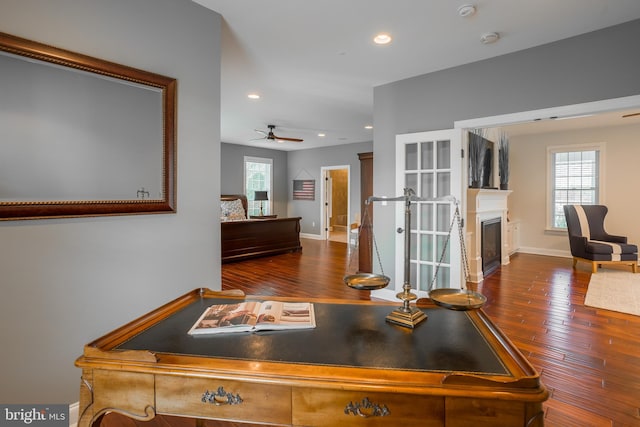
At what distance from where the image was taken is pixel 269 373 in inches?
34.5

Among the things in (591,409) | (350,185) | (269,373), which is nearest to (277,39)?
(269,373)

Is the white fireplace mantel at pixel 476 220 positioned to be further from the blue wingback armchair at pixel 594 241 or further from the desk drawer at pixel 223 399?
the desk drawer at pixel 223 399

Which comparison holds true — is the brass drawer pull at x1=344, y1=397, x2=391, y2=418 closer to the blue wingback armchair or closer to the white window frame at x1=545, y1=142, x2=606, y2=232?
the blue wingback armchair

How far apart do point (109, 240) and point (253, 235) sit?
4.73m

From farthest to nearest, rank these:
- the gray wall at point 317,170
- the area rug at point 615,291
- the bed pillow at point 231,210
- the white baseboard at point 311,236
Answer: the white baseboard at point 311,236
the gray wall at point 317,170
the bed pillow at point 231,210
the area rug at point 615,291

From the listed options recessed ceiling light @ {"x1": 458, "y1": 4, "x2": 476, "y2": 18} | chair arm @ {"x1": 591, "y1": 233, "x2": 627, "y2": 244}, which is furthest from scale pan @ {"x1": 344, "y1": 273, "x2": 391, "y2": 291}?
chair arm @ {"x1": 591, "y1": 233, "x2": 627, "y2": 244}

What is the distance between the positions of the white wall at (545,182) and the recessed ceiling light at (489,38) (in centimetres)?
504

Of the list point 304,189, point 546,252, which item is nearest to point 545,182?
point 546,252

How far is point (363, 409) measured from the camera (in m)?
0.85

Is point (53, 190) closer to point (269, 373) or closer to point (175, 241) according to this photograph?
point (175, 241)

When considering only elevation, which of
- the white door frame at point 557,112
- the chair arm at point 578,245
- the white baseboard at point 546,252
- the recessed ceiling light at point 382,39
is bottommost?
the white baseboard at point 546,252

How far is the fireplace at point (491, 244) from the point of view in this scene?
5.22 m

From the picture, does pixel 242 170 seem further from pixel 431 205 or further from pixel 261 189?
pixel 431 205

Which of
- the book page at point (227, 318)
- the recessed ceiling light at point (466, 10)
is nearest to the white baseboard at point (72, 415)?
the book page at point (227, 318)
